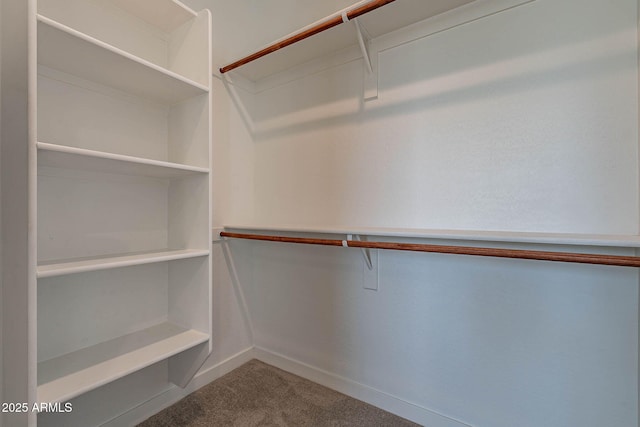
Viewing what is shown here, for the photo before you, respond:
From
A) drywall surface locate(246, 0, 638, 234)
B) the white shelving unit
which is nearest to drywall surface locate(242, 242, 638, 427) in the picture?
drywall surface locate(246, 0, 638, 234)

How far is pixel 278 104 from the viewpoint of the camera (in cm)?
193

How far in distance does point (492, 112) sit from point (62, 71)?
184 centimetres

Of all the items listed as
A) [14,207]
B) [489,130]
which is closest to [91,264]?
[14,207]

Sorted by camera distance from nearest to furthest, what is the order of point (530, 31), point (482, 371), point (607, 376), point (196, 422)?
point (607, 376)
point (530, 31)
point (482, 371)
point (196, 422)

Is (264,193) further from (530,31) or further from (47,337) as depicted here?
(530,31)

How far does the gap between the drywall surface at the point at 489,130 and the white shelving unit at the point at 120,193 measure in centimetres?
70

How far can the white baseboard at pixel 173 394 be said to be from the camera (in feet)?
4.48

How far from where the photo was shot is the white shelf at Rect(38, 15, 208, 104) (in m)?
0.91

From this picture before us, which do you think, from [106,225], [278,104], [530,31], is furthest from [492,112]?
[106,225]

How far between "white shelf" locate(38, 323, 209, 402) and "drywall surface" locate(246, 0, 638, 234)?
0.95 metres

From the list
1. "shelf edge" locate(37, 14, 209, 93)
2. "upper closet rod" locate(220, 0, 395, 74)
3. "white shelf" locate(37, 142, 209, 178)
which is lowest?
"white shelf" locate(37, 142, 209, 178)

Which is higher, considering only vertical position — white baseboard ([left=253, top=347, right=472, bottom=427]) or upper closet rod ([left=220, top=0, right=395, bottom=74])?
upper closet rod ([left=220, top=0, right=395, bottom=74])

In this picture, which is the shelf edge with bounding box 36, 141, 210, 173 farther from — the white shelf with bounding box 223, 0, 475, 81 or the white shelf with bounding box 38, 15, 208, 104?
the white shelf with bounding box 223, 0, 475, 81

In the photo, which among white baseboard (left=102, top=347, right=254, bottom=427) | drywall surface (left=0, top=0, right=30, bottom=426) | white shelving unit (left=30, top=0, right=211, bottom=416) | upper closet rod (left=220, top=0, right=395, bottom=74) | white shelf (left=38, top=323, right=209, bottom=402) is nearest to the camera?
drywall surface (left=0, top=0, right=30, bottom=426)
